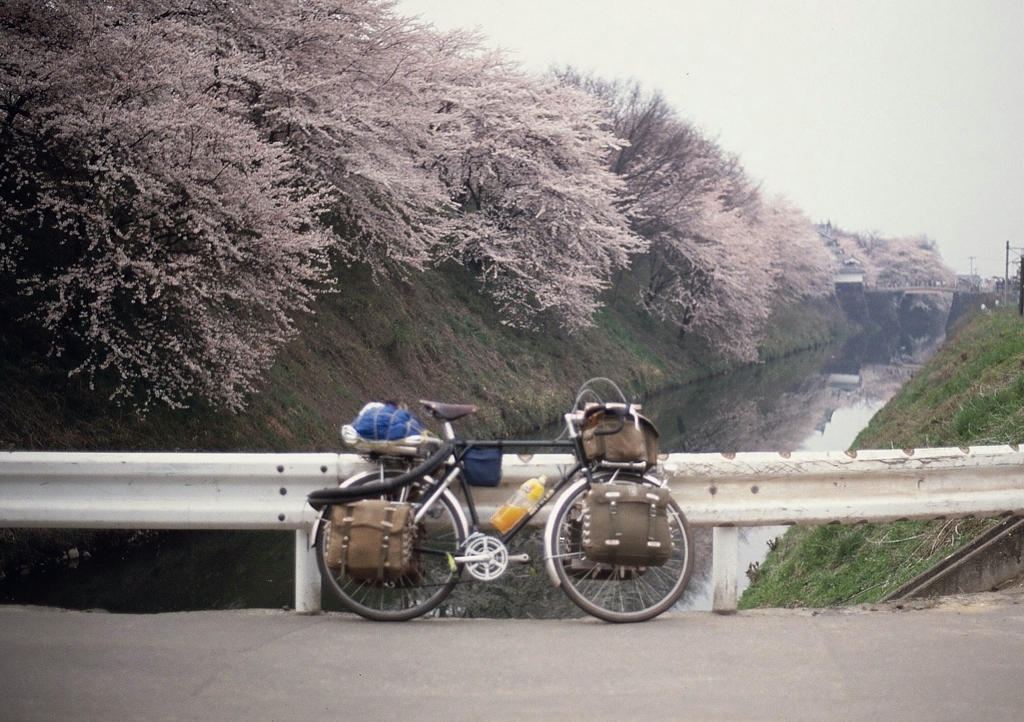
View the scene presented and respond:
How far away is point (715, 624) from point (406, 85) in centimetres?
1643

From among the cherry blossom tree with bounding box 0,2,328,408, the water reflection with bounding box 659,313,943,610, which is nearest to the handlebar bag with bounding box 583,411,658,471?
the water reflection with bounding box 659,313,943,610

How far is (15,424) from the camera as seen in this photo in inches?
393

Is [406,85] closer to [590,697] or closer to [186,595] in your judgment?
[186,595]

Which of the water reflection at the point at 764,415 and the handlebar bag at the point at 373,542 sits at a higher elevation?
the handlebar bag at the point at 373,542

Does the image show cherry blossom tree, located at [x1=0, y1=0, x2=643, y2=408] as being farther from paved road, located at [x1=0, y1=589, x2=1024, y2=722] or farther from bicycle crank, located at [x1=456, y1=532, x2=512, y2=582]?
bicycle crank, located at [x1=456, y1=532, x2=512, y2=582]

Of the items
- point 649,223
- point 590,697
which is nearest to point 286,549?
point 590,697

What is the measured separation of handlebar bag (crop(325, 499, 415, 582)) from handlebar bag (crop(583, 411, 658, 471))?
941 mm

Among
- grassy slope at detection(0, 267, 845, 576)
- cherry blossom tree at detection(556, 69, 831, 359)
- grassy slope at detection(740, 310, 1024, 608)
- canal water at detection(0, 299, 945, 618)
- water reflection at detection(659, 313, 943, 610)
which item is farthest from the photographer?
cherry blossom tree at detection(556, 69, 831, 359)

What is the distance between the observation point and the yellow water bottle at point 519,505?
4.98 meters

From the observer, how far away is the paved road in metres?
3.62

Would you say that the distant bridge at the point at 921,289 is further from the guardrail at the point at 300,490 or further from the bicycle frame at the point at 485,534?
the bicycle frame at the point at 485,534

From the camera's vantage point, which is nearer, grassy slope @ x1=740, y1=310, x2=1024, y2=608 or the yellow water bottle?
the yellow water bottle

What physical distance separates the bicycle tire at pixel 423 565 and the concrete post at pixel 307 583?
206 mm

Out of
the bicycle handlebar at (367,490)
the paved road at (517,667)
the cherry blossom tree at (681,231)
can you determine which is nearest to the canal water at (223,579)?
the bicycle handlebar at (367,490)
